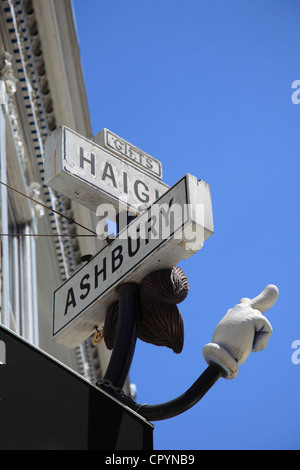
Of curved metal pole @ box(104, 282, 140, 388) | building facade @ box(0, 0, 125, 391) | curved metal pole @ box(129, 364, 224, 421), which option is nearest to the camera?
curved metal pole @ box(129, 364, 224, 421)

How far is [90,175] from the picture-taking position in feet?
14.2

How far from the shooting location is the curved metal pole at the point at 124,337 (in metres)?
3.59

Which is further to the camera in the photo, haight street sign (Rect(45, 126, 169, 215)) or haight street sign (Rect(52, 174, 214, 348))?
haight street sign (Rect(45, 126, 169, 215))

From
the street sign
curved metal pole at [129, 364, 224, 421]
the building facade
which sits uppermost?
the building facade

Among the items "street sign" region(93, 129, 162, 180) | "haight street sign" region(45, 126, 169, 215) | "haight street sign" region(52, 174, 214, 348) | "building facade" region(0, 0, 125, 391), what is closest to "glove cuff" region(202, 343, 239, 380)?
"haight street sign" region(52, 174, 214, 348)

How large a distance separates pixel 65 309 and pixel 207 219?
0.89 m

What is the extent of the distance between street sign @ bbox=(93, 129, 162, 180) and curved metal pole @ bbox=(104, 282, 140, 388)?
1.03m

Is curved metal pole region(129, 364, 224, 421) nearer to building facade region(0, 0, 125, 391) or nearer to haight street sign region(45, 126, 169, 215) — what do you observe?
haight street sign region(45, 126, 169, 215)

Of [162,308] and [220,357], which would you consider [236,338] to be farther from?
[162,308]

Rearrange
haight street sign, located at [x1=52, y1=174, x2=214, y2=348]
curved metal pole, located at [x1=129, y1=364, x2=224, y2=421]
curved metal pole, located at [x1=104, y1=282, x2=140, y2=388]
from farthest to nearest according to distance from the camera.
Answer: haight street sign, located at [x1=52, y1=174, x2=214, y2=348], curved metal pole, located at [x1=104, y1=282, x2=140, y2=388], curved metal pole, located at [x1=129, y1=364, x2=224, y2=421]

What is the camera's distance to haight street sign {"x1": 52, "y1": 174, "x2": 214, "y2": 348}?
376cm

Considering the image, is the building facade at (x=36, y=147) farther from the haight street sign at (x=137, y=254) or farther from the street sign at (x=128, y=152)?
the haight street sign at (x=137, y=254)

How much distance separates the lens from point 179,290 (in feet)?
12.6

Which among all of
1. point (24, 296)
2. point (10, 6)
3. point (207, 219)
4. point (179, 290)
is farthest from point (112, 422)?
point (10, 6)
